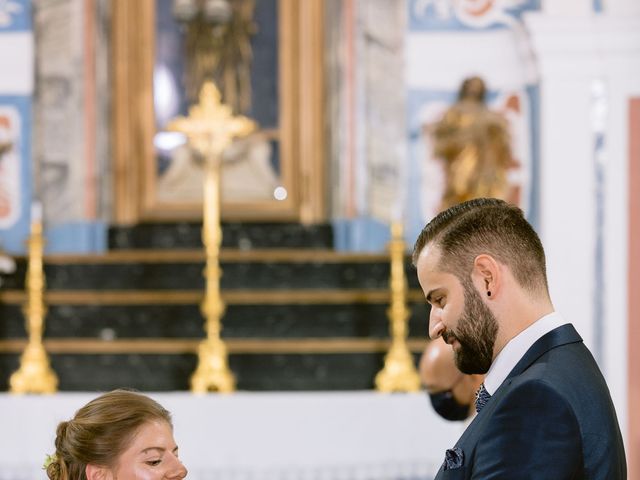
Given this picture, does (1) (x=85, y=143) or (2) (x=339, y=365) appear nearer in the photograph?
(2) (x=339, y=365)

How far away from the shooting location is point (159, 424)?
2.73 meters

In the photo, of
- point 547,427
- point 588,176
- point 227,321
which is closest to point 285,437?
point 227,321

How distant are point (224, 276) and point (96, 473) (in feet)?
16.2

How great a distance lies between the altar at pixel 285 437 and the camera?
183 inches

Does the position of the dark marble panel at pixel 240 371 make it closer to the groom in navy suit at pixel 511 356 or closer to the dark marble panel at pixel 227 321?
the dark marble panel at pixel 227 321

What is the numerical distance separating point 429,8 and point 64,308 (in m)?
3.27

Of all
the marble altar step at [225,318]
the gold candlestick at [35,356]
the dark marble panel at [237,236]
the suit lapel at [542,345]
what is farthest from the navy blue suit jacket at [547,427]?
the dark marble panel at [237,236]

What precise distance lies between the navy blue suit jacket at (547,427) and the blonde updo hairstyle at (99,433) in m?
0.98

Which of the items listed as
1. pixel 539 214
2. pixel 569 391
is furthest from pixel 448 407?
pixel 539 214

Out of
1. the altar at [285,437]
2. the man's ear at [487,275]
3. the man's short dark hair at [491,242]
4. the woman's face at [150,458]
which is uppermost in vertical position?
the man's short dark hair at [491,242]

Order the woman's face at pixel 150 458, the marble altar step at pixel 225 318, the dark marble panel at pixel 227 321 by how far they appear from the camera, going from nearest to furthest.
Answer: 1. the woman's face at pixel 150 458
2. the marble altar step at pixel 225 318
3. the dark marble panel at pixel 227 321

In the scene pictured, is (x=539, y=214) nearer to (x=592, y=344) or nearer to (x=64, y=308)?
(x=592, y=344)

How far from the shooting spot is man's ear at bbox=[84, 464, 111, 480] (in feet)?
8.74

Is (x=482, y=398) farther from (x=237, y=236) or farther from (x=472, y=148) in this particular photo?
(x=237, y=236)
